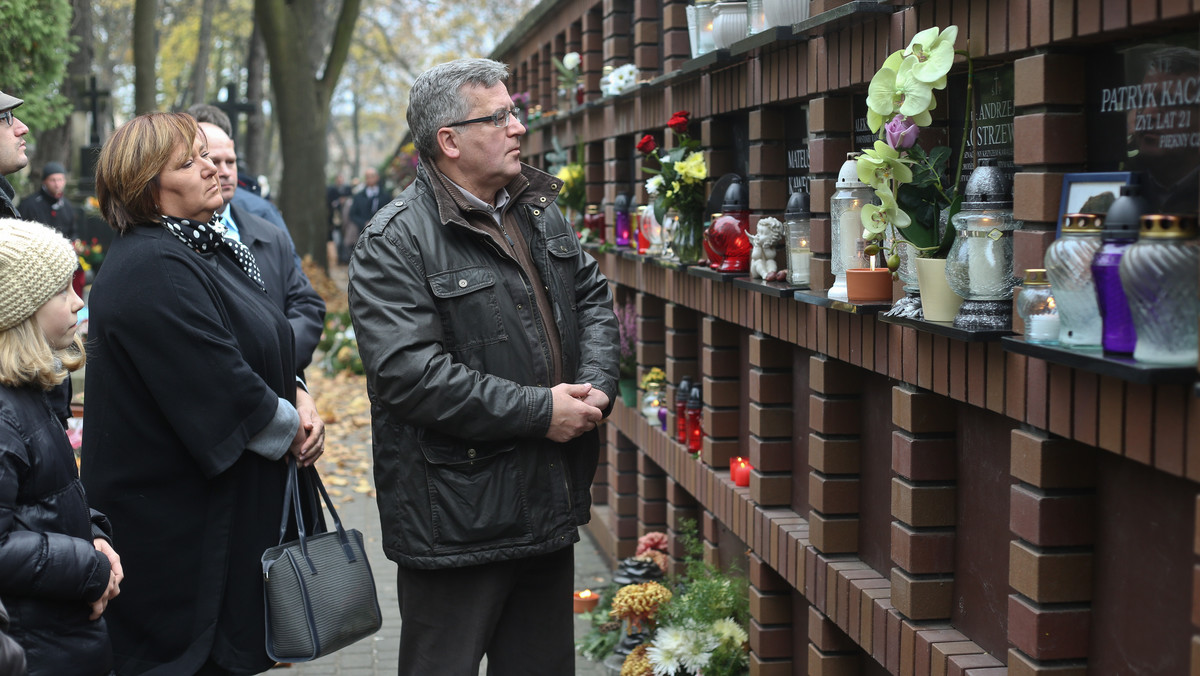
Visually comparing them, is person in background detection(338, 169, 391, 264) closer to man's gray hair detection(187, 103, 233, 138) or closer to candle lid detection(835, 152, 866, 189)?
man's gray hair detection(187, 103, 233, 138)

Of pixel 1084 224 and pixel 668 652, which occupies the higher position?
pixel 1084 224

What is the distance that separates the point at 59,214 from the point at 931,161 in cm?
1446

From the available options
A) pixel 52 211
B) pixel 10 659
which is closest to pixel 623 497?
pixel 10 659

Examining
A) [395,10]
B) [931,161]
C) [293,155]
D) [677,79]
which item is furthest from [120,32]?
[931,161]

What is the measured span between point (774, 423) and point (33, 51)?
8.91 meters

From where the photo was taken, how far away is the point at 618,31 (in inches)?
296

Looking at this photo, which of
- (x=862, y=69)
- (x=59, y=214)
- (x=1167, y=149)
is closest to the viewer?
(x=1167, y=149)

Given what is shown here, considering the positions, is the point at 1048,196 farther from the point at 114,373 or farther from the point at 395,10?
the point at 395,10

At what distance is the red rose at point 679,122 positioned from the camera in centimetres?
545

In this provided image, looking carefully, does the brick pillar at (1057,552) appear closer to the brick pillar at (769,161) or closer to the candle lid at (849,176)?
the candle lid at (849,176)

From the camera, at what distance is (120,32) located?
1681 inches

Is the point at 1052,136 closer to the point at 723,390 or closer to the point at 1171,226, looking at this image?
the point at 1171,226

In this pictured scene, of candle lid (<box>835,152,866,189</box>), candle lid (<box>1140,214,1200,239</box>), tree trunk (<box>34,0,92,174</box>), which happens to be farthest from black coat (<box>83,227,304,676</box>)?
tree trunk (<box>34,0,92,174</box>)

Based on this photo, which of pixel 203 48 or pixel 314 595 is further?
pixel 203 48
